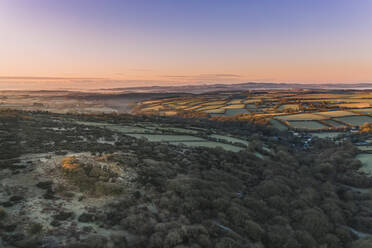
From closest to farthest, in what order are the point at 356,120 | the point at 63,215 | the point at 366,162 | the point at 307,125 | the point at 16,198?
the point at 63,215 → the point at 16,198 → the point at 366,162 → the point at 307,125 → the point at 356,120

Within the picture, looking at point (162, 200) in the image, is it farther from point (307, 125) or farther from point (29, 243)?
point (307, 125)

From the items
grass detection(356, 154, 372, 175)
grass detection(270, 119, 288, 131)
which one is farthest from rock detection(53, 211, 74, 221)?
grass detection(270, 119, 288, 131)

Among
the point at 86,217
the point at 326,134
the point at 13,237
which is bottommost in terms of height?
the point at 326,134

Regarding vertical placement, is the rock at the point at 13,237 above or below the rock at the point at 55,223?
above

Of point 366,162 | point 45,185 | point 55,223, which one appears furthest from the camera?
point 366,162

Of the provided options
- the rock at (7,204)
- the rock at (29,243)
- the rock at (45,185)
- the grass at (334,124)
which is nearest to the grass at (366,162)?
the grass at (334,124)

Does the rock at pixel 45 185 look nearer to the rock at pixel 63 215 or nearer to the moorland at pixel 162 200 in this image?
the moorland at pixel 162 200

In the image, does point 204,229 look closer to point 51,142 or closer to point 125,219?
point 125,219

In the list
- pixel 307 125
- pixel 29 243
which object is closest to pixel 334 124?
pixel 307 125

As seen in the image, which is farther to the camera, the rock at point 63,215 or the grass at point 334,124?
the grass at point 334,124
